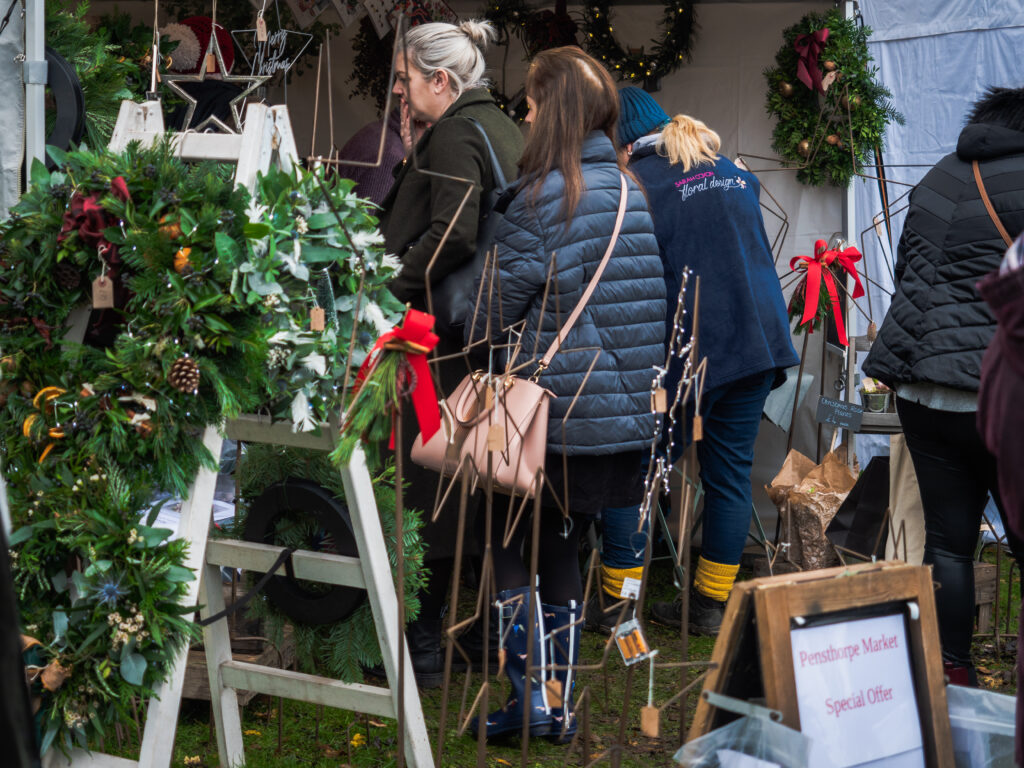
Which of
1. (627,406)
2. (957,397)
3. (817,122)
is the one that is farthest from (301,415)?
(817,122)

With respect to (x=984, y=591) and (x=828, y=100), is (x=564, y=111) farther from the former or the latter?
(x=984, y=591)

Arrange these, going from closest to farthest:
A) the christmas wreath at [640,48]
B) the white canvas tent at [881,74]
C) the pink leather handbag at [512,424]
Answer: the pink leather handbag at [512,424] < the white canvas tent at [881,74] < the christmas wreath at [640,48]

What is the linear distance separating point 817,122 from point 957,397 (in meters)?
2.11

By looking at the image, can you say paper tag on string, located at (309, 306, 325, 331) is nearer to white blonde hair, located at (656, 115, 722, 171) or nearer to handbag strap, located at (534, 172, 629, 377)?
handbag strap, located at (534, 172, 629, 377)

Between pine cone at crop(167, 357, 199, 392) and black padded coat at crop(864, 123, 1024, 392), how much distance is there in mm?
1636

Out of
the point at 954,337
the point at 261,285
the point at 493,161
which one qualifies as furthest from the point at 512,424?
the point at 954,337

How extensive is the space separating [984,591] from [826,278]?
4.13ft

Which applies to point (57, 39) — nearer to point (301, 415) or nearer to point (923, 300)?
point (301, 415)

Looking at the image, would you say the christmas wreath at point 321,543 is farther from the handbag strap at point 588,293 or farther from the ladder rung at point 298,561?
the handbag strap at point 588,293

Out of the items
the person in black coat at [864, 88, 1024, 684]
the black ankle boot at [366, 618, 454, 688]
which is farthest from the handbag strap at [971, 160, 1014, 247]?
the black ankle boot at [366, 618, 454, 688]

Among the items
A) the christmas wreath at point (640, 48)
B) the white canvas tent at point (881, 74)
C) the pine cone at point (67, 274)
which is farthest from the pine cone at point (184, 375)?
the christmas wreath at point (640, 48)

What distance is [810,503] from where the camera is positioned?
3.82 m

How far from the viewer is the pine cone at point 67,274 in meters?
2.02

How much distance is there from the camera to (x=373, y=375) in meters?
1.90
